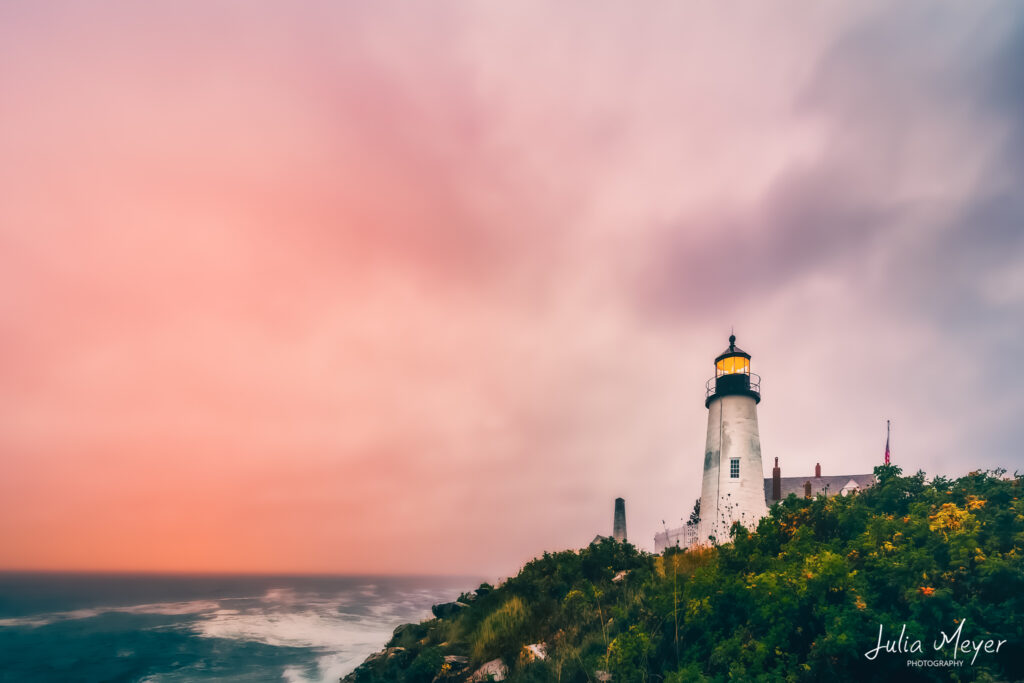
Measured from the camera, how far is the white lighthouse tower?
72.6ft

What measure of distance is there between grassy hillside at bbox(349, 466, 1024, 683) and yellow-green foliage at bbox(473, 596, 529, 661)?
0.11 feet

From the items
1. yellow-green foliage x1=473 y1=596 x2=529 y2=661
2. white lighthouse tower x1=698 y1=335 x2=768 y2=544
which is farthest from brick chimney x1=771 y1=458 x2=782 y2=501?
yellow-green foliage x1=473 y1=596 x2=529 y2=661

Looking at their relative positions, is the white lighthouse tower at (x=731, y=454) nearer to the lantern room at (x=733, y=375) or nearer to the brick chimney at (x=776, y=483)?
the lantern room at (x=733, y=375)

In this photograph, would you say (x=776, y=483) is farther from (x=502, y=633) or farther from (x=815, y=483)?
(x=502, y=633)

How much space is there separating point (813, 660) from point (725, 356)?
1840 centimetres

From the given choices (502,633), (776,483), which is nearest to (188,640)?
(502,633)

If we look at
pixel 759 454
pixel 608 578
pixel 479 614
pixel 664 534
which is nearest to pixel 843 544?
pixel 608 578

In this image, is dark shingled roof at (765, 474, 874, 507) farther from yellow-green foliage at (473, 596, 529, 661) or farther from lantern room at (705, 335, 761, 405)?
yellow-green foliage at (473, 596, 529, 661)

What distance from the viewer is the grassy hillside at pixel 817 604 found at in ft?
24.4

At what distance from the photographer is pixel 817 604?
27.0ft

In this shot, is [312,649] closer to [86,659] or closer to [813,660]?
[86,659]

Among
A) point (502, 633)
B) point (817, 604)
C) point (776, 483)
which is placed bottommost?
point (502, 633)

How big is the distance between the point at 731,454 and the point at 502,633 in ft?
46.0

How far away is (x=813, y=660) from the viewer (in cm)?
759
